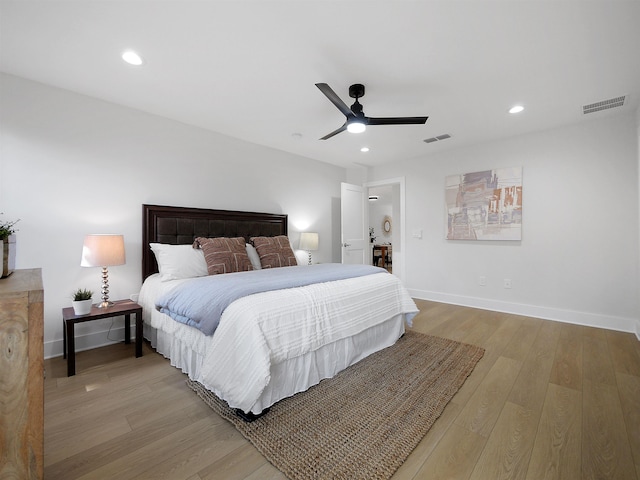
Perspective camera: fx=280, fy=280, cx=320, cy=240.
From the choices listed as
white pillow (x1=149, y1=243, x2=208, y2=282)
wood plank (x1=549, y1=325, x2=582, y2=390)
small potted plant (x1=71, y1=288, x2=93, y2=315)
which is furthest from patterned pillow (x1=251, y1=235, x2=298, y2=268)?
wood plank (x1=549, y1=325, x2=582, y2=390)

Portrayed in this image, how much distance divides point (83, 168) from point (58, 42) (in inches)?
43.4

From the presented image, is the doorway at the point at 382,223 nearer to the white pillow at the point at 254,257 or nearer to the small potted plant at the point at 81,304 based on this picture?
the white pillow at the point at 254,257

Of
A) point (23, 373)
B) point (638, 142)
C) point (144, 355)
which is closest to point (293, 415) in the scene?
point (23, 373)

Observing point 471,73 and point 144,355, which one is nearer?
point 471,73

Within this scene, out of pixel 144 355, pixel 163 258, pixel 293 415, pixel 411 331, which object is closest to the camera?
pixel 293 415

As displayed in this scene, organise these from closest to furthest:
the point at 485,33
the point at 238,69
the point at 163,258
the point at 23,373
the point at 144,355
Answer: the point at 23,373
the point at 485,33
the point at 238,69
the point at 144,355
the point at 163,258

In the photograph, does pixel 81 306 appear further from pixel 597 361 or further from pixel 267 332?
pixel 597 361

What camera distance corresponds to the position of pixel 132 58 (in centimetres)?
216

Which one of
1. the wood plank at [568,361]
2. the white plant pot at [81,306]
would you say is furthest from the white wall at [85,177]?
the wood plank at [568,361]

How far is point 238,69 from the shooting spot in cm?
231

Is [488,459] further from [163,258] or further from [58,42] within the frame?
[58,42]

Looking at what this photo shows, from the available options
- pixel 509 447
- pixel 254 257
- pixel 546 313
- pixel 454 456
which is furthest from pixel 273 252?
pixel 546 313

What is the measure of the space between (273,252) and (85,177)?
6.64ft

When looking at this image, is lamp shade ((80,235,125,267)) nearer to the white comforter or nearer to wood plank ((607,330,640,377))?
the white comforter
